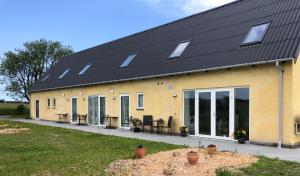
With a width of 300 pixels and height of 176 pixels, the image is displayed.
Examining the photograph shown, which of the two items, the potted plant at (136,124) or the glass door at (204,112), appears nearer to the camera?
the glass door at (204,112)

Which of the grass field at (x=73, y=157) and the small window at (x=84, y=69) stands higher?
the small window at (x=84, y=69)

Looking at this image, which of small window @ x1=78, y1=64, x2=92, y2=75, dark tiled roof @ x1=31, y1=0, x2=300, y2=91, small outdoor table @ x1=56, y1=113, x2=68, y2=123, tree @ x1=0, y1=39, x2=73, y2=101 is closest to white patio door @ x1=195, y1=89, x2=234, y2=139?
dark tiled roof @ x1=31, y1=0, x2=300, y2=91

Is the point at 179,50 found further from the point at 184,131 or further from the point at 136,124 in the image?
the point at 136,124

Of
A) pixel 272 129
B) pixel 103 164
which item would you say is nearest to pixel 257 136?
pixel 272 129

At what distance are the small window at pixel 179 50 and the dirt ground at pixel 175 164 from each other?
841 cm

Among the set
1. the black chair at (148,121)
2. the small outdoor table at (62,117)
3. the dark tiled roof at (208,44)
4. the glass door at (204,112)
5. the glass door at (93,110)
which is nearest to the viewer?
the dark tiled roof at (208,44)

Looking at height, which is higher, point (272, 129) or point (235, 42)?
point (235, 42)

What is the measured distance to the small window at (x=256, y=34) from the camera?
1410 cm

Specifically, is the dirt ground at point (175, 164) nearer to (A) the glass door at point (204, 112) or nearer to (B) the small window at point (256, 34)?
(A) the glass door at point (204, 112)

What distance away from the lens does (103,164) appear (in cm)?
961

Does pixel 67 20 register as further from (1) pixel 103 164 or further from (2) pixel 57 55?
(2) pixel 57 55

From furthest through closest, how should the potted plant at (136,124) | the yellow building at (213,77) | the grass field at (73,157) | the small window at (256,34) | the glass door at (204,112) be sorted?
the potted plant at (136,124), the glass door at (204,112), the small window at (256,34), the yellow building at (213,77), the grass field at (73,157)

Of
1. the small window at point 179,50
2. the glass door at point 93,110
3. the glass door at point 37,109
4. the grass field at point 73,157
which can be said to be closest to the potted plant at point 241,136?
the grass field at point 73,157

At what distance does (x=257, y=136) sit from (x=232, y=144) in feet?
3.04
